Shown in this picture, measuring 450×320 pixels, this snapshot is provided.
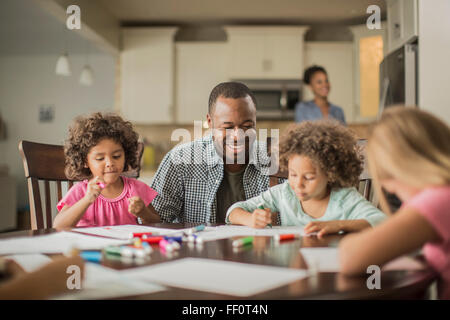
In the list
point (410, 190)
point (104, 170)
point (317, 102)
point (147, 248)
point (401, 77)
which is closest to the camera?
point (410, 190)

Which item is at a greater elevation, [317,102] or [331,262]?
[317,102]

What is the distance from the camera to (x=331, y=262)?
74 centimetres

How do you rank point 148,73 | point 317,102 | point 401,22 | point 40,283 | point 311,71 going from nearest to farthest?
point 40,283 < point 401,22 < point 311,71 < point 317,102 < point 148,73

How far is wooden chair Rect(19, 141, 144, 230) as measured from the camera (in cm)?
150

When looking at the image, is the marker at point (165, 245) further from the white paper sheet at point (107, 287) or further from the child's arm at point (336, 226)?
the child's arm at point (336, 226)

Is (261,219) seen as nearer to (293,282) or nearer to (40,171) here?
(293,282)

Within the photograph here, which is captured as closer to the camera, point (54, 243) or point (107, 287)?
point (107, 287)

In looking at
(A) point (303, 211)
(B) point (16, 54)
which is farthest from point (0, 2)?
(A) point (303, 211)

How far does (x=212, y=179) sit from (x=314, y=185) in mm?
567

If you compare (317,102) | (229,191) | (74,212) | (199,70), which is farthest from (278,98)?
(74,212)

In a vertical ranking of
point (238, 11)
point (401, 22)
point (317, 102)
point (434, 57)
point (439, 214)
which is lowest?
point (439, 214)

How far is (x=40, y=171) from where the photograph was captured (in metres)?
1.59

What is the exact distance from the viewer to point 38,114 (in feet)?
24.7

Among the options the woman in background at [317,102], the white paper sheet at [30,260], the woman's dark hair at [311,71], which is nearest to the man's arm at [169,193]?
the white paper sheet at [30,260]
